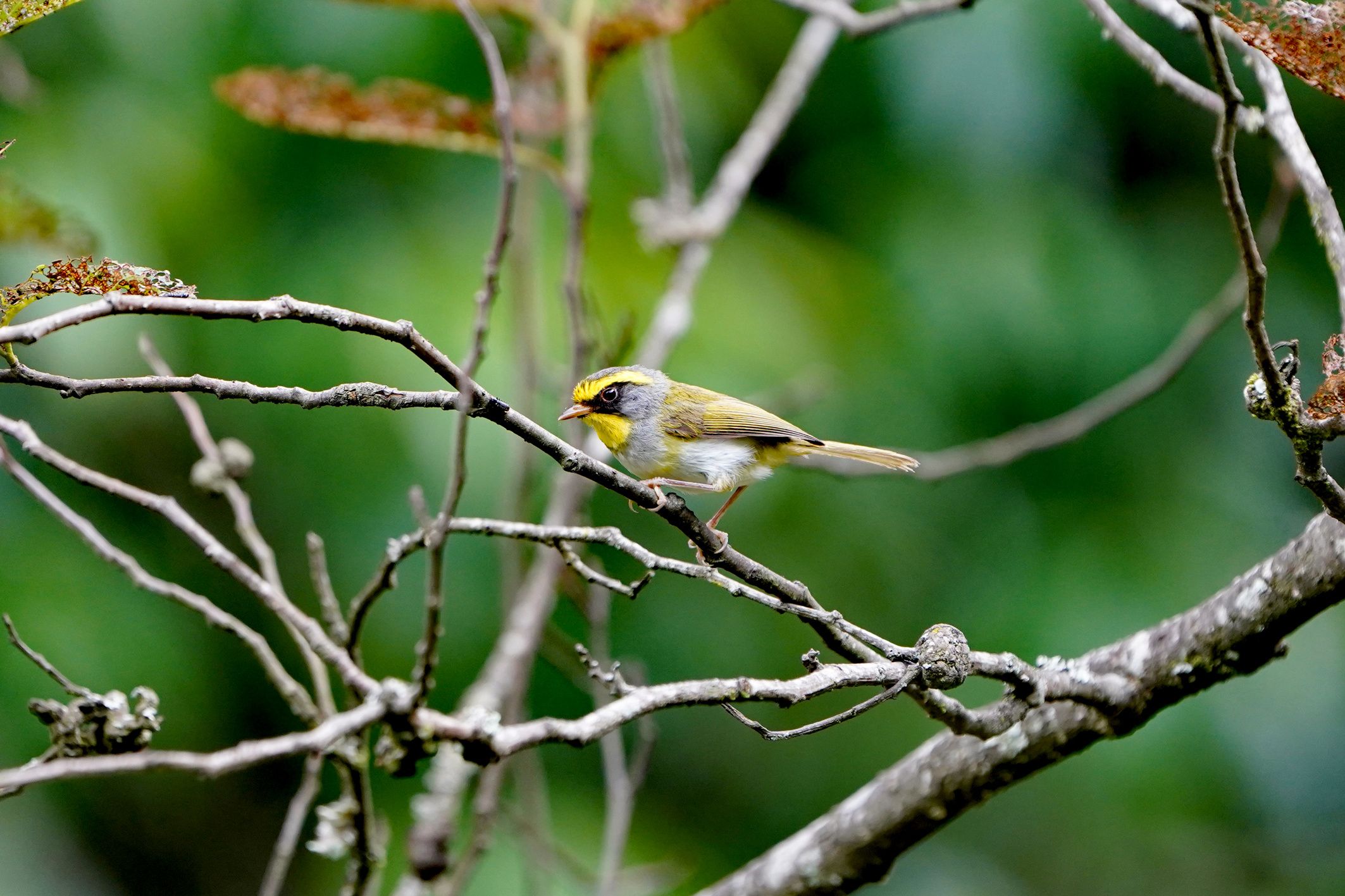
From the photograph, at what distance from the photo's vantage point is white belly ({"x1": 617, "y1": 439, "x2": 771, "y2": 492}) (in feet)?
8.82

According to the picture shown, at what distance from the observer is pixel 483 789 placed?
8.18 ft

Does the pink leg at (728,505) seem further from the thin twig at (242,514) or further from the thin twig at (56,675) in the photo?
the thin twig at (56,675)

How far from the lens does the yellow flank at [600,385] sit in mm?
2627

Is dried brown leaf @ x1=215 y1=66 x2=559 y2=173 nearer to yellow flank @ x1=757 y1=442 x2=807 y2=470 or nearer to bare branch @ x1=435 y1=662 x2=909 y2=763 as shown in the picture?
yellow flank @ x1=757 y1=442 x2=807 y2=470

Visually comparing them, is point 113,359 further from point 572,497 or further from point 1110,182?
point 1110,182

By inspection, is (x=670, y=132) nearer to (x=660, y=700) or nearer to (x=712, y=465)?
(x=712, y=465)

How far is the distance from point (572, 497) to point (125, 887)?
253cm

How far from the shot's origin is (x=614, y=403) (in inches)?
105

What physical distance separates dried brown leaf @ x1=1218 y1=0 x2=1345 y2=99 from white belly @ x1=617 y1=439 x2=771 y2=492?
5.10 ft

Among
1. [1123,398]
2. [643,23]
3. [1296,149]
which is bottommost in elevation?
[1296,149]

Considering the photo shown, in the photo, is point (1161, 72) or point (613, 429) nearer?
point (1161, 72)

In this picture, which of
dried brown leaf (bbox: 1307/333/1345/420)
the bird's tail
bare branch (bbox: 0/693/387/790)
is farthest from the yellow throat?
bare branch (bbox: 0/693/387/790)

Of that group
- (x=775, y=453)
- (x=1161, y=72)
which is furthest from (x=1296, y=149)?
(x=775, y=453)

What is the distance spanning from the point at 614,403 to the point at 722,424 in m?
0.27
